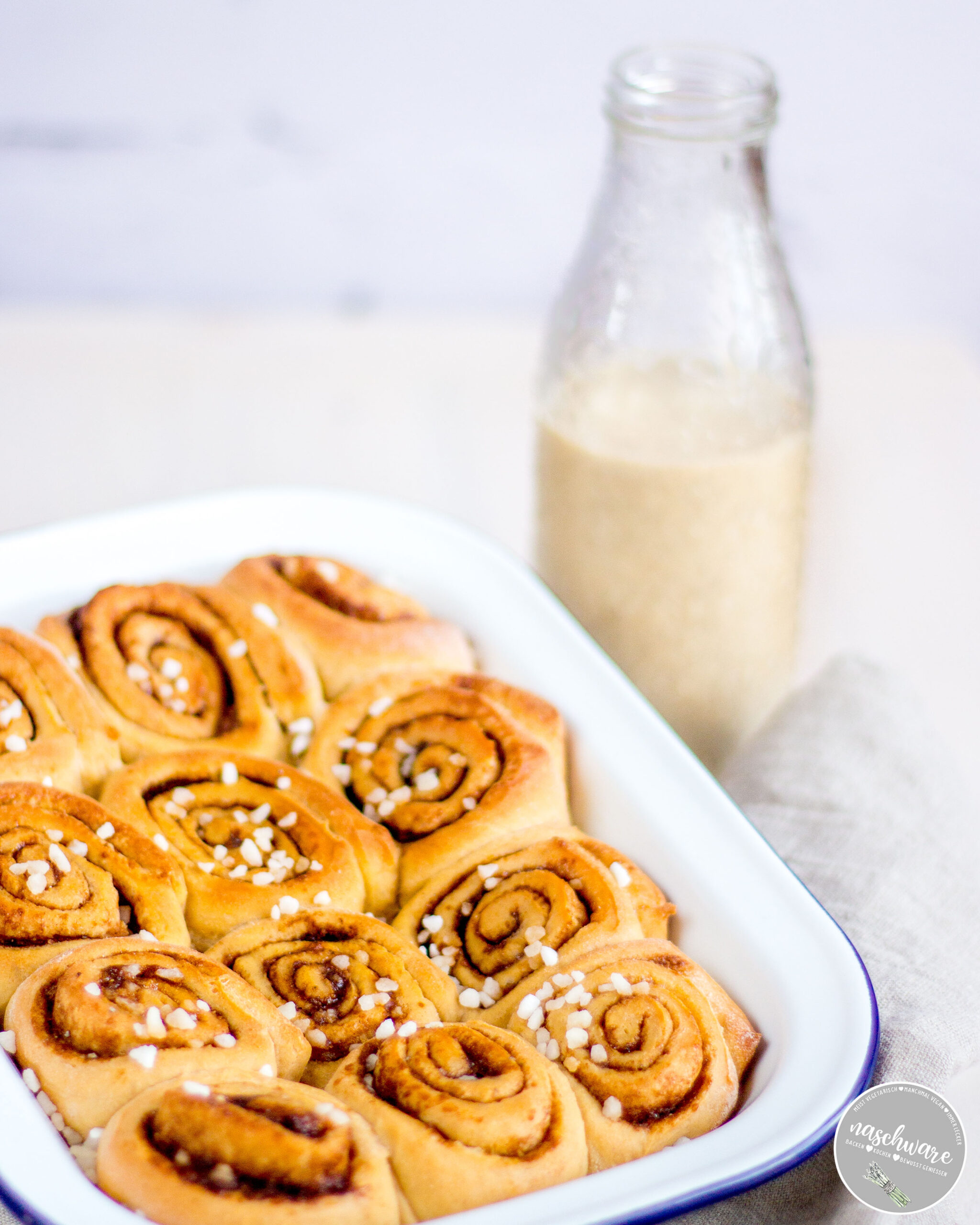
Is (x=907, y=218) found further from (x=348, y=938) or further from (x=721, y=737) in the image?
(x=348, y=938)

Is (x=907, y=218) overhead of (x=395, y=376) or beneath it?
overhead

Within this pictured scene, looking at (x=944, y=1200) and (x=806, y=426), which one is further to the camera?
(x=806, y=426)

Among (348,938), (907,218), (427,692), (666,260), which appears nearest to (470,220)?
(907,218)

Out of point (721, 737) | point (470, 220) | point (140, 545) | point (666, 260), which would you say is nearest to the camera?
point (140, 545)

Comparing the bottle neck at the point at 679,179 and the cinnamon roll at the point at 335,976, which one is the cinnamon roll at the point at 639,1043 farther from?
the bottle neck at the point at 679,179

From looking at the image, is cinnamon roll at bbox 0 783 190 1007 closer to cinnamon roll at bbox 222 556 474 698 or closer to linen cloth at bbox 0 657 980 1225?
linen cloth at bbox 0 657 980 1225

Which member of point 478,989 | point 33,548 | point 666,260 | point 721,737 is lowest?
point 721,737
